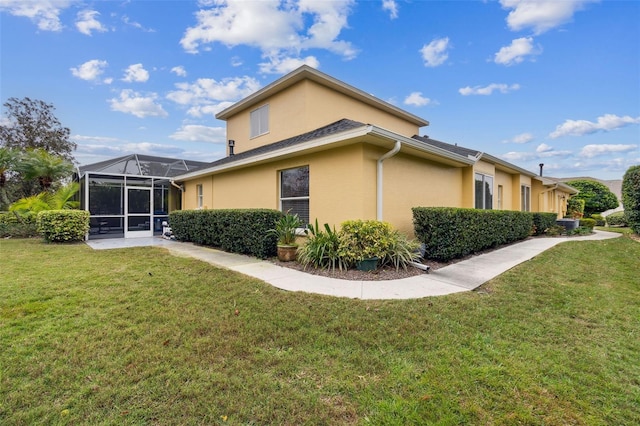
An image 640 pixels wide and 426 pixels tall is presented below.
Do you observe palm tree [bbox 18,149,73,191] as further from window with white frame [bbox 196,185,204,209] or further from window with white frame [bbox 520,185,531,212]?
window with white frame [bbox 520,185,531,212]

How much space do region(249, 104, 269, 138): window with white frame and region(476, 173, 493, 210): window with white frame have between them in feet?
29.2

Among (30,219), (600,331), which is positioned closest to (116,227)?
(30,219)

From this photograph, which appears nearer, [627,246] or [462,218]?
[462,218]

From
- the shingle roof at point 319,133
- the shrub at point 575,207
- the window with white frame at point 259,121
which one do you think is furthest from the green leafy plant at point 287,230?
the shrub at point 575,207

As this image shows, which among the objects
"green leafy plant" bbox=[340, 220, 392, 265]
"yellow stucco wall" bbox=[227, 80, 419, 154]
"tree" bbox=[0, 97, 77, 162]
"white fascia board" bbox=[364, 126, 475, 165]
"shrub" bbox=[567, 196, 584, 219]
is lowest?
"green leafy plant" bbox=[340, 220, 392, 265]

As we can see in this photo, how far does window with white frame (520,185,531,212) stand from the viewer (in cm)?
1576

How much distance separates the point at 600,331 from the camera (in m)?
3.54

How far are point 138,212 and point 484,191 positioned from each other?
16.2 metres

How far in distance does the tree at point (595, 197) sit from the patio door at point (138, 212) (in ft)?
110

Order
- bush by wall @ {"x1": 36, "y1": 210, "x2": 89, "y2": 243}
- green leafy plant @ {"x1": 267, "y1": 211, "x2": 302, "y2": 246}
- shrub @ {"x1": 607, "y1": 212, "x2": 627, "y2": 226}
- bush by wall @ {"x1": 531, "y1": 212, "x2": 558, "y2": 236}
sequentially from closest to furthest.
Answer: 1. green leafy plant @ {"x1": 267, "y1": 211, "x2": 302, "y2": 246}
2. bush by wall @ {"x1": 36, "y1": 210, "x2": 89, "y2": 243}
3. bush by wall @ {"x1": 531, "y1": 212, "x2": 558, "y2": 236}
4. shrub @ {"x1": 607, "y1": 212, "x2": 627, "y2": 226}

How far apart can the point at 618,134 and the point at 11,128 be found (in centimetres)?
3739

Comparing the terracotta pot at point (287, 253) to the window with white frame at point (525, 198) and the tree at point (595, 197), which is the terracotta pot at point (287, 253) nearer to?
the window with white frame at point (525, 198)

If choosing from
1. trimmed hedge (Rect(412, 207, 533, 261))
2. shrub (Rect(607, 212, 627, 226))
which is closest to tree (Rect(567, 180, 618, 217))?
shrub (Rect(607, 212, 627, 226))

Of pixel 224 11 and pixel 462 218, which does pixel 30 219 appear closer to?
pixel 224 11
